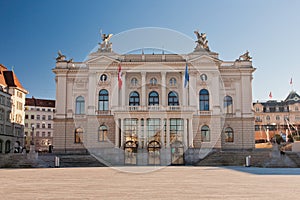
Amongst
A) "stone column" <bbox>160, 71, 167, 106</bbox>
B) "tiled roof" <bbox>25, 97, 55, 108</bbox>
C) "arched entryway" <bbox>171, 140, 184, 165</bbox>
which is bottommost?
"arched entryway" <bbox>171, 140, 184, 165</bbox>

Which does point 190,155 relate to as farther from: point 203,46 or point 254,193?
point 254,193

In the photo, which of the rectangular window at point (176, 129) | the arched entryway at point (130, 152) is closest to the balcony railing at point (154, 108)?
the rectangular window at point (176, 129)

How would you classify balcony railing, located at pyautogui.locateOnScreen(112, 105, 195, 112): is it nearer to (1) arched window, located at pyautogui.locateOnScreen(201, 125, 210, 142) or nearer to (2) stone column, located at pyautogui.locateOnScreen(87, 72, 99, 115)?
(1) arched window, located at pyautogui.locateOnScreen(201, 125, 210, 142)

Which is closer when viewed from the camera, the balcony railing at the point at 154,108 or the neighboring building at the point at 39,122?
the balcony railing at the point at 154,108

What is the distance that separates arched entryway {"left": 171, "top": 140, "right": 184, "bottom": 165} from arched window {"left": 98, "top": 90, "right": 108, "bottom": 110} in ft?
36.9

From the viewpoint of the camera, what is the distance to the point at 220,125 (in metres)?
53.2

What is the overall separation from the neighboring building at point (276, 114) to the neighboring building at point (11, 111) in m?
57.9

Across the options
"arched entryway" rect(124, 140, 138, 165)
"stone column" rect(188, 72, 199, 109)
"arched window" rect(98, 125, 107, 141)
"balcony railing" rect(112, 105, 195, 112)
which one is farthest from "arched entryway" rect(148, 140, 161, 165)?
"stone column" rect(188, 72, 199, 109)

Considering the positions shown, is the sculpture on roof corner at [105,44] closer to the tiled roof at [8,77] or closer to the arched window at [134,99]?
Result: the arched window at [134,99]

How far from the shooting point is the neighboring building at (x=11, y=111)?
6519 cm

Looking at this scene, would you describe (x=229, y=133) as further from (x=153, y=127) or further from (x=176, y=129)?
(x=153, y=127)

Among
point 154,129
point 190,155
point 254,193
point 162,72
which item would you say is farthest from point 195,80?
point 254,193

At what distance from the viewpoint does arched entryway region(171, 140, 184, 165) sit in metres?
45.2

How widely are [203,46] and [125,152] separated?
19.3m
